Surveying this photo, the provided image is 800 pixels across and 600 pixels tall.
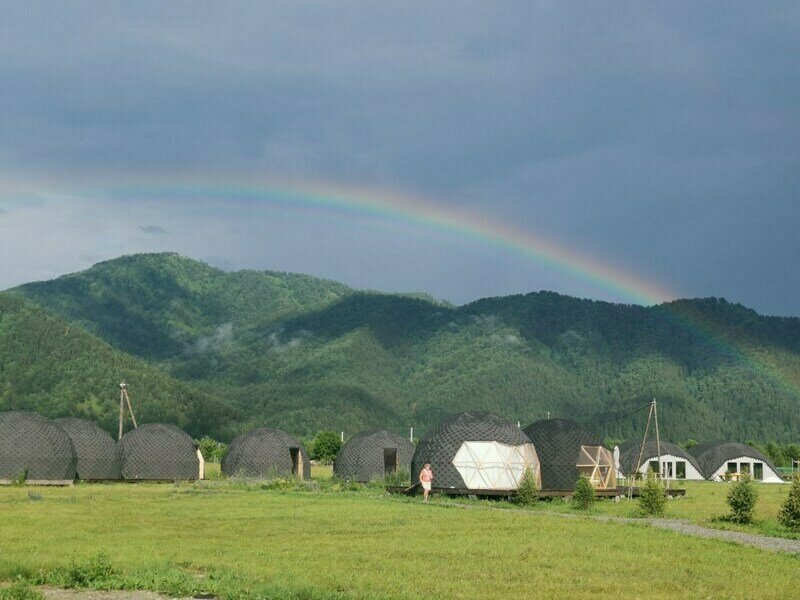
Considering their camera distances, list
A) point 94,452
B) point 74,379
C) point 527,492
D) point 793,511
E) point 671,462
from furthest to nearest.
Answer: point 74,379, point 671,462, point 94,452, point 527,492, point 793,511

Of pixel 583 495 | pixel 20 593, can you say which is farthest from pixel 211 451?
pixel 20 593

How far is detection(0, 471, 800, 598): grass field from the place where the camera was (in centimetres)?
1812

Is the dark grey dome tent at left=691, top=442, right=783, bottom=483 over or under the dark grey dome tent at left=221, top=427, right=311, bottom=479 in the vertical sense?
under

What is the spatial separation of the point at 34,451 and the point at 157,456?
32.3 feet

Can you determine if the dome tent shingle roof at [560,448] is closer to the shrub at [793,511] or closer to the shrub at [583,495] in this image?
the shrub at [583,495]

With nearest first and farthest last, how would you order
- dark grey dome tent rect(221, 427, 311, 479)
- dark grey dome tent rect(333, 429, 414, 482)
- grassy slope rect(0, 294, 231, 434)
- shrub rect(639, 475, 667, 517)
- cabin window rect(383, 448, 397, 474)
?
shrub rect(639, 475, 667, 517)
dark grey dome tent rect(221, 427, 311, 479)
dark grey dome tent rect(333, 429, 414, 482)
cabin window rect(383, 448, 397, 474)
grassy slope rect(0, 294, 231, 434)

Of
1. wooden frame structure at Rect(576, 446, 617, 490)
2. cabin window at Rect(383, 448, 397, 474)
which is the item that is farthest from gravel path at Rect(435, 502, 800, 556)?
cabin window at Rect(383, 448, 397, 474)

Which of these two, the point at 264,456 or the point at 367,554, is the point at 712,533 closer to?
the point at 367,554

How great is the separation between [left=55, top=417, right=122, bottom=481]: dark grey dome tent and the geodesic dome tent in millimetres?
20582

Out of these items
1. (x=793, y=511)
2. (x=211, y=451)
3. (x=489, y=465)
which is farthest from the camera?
(x=211, y=451)

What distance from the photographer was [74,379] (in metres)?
131

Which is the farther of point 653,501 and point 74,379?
point 74,379

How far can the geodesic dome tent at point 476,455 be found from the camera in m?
49.0

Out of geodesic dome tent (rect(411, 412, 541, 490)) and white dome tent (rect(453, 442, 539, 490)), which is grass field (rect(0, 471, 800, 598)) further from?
white dome tent (rect(453, 442, 539, 490))
